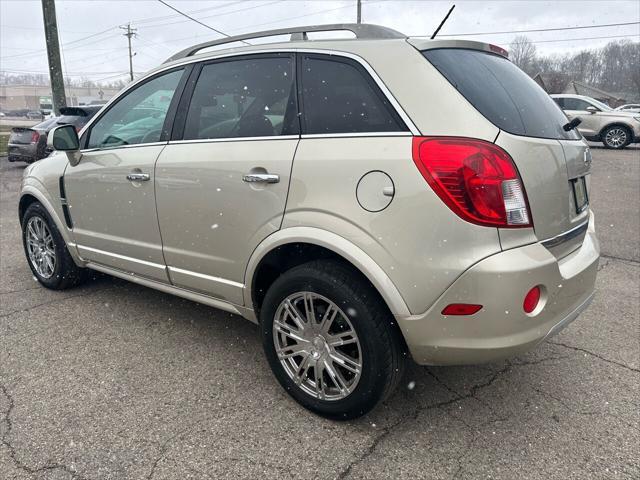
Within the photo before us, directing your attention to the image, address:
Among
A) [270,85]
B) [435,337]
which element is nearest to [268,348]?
[435,337]

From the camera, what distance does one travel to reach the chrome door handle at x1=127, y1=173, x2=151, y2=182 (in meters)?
3.04

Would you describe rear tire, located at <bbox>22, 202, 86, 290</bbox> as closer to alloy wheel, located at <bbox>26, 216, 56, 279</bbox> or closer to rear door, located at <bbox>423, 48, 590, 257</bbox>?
alloy wheel, located at <bbox>26, 216, 56, 279</bbox>

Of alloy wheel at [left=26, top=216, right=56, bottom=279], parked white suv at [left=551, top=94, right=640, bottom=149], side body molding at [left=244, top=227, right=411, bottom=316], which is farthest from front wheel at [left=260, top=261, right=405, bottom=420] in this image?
parked white suv at [left=551, top=94, right=640, bottom=149]

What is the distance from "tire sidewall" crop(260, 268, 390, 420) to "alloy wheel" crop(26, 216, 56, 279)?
97.2 inches

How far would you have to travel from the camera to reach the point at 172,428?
2379mm

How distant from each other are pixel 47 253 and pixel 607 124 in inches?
638

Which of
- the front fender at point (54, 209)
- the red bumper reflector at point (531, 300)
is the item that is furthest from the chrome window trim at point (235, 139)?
the front fender at point (54, 209)

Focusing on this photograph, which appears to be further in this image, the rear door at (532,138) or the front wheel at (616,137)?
the front wheel at (616,137)

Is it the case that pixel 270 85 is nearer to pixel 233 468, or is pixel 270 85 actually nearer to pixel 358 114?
pixel 358 114

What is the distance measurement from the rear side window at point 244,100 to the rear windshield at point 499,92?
760mm

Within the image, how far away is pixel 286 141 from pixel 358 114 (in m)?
0.40

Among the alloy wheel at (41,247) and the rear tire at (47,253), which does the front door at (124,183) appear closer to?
the rear tire at (47,253)

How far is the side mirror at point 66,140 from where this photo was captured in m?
3.51

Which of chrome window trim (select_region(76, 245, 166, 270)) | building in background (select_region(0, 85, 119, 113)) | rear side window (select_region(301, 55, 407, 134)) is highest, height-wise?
building in background (select_region(0, 85, 119, 113))
